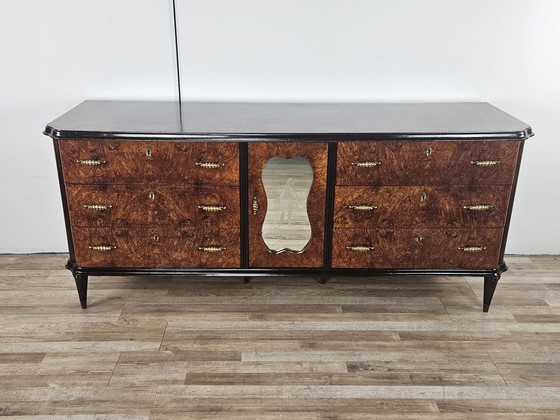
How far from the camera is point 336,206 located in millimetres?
2057

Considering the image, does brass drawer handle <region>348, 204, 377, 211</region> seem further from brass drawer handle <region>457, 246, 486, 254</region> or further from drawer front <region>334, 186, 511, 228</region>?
brass drawer handle <region>457, 246, 486, 254</region>

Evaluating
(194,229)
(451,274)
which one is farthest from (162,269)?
(451,274)

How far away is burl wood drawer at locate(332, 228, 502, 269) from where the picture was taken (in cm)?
210

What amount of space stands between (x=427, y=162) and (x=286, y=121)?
1.76 ft

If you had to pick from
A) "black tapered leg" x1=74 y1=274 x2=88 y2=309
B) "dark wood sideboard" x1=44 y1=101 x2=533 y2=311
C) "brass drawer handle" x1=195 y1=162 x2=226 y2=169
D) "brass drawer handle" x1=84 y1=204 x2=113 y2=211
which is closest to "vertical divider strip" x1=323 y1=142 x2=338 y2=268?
"dark wood sideboard" x1=44 y1=101 x2=533 y2=311

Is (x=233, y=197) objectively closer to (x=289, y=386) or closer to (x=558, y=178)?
(x=289, y=386)

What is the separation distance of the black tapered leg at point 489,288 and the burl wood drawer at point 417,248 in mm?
59

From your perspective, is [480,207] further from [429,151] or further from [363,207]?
[363,207]

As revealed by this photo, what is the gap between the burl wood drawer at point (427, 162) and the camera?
1.97m

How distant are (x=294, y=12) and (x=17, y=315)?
164 centimetres

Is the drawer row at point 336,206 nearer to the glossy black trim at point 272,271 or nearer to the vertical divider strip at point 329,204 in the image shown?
the vertical divider strip at point 329,204

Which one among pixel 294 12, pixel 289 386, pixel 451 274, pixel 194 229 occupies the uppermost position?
pixel 294 12

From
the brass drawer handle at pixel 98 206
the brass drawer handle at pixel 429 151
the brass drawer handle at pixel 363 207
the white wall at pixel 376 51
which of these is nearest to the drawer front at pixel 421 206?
the brass drawer handle at pixel 363 207

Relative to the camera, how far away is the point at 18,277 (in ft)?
8.04
